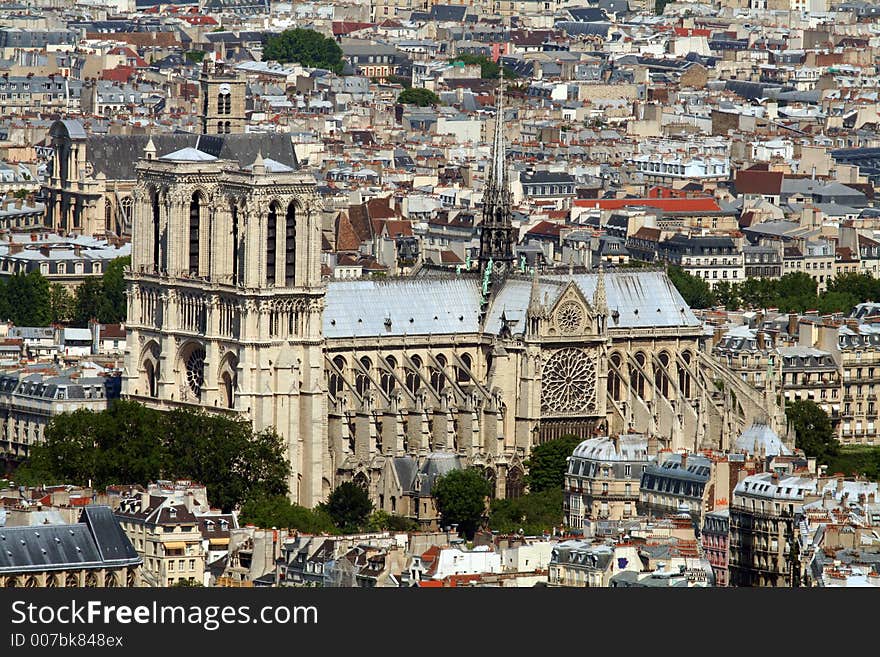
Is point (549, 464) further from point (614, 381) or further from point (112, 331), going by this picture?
point (112, 331)

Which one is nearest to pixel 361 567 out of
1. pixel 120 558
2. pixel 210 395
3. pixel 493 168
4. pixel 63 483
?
pixel 120 558

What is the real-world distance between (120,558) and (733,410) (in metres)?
44.0

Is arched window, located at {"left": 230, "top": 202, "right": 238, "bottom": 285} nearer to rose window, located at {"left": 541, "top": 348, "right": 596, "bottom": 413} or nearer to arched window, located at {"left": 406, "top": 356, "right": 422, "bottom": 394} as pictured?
arched window, located at {"left": 406, "top": 356, "right": 422, "bottom": 394}

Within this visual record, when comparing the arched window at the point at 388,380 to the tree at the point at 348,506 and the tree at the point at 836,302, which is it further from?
the tree at the point at 836,302

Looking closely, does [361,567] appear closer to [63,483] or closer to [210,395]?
[63,483]

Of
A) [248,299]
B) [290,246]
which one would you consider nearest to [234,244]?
[290,246]

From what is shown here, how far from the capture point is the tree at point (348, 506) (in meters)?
138

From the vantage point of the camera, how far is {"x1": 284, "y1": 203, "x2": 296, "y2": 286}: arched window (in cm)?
14375

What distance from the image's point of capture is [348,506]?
139 meters

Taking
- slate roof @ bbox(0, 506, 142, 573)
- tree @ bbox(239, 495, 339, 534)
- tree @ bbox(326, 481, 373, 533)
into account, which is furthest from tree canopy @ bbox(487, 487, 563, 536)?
slate roof @ bbox(0, 506, 142, 573)

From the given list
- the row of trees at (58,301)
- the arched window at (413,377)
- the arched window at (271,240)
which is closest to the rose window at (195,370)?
the arched window at (271,240)

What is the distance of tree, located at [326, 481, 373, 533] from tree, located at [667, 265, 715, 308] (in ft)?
165

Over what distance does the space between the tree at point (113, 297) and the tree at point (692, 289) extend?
23087 millimetres

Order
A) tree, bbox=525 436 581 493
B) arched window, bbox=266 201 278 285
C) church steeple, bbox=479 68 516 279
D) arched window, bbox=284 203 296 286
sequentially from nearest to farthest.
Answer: arched window, bbox=266 201 278 285 → arched window, bbox=284 203 296 286 → tree, bbox=525 436 581 493 → church steeple, bbox=479 68 516 279
